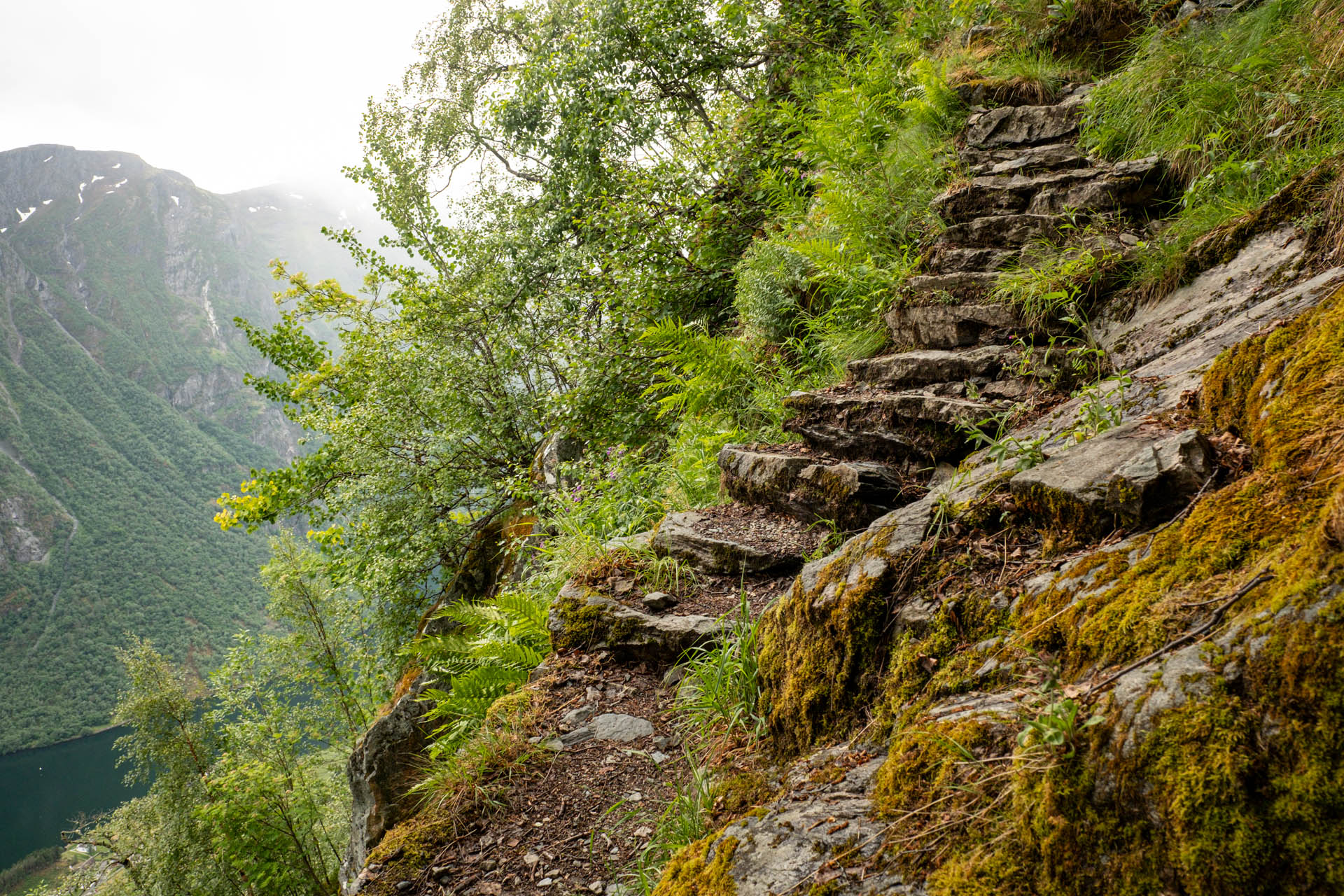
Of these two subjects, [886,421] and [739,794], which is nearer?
[739,794]

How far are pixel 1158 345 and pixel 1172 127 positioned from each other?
2.09 m

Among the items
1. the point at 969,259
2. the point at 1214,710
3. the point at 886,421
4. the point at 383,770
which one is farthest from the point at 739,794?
the point at 383,770

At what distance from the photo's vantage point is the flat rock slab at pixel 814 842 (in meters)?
1.54

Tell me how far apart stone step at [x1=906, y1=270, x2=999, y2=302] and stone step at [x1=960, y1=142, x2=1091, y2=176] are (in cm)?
122

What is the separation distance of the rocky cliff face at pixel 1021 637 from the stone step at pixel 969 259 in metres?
0.09

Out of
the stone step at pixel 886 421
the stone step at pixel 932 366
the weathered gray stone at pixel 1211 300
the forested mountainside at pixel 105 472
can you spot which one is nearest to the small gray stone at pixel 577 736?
the stone step at pixel 886 421

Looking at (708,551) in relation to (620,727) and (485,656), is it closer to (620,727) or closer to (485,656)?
(620,727)

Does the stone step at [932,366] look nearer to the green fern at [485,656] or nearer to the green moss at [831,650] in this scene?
the green moss at [831,650]

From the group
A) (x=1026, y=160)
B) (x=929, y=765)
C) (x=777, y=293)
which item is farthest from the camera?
(x=777, y=293)

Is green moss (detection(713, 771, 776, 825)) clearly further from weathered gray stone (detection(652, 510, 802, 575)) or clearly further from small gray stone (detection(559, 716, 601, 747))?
weathered gray stone (detection(652, 510, 802, 575))

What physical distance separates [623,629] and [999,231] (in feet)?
13.0

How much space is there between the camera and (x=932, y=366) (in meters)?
4.12

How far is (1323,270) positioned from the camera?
2.46 m

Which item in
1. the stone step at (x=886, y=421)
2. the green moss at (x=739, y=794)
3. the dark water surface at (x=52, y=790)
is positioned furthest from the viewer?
the dark water surface at (x=52, y=790)
